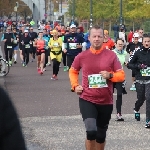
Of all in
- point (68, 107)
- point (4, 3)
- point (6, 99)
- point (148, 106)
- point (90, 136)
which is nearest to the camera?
point (6, 99)

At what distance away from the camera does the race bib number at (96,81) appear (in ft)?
25.1

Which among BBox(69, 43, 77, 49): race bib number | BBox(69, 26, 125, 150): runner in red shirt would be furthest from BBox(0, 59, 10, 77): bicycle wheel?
BBox(69, 26, 125, 150): runner in red shirt

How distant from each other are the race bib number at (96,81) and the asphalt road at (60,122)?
1.66 m

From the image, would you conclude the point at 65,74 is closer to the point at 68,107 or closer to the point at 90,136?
the point at 68,107

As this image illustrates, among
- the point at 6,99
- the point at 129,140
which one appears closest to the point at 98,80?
Result: the point at 129,140

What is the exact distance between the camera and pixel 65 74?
25.2 meters

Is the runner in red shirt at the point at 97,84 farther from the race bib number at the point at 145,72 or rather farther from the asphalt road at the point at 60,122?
the race bib number at the point at 145,72

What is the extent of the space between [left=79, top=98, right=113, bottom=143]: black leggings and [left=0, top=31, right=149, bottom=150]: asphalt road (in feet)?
5.10

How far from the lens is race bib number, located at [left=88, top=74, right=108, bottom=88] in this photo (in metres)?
7.66

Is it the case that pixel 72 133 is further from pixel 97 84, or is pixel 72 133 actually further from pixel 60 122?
pixel 97 84

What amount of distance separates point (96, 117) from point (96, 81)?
0.41 meters

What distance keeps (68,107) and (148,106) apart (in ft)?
10.1

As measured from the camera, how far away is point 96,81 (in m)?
7.61

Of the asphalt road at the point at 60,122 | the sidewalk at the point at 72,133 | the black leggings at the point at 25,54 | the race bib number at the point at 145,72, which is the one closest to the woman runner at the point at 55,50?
the asphalt road at the point at 60,122
